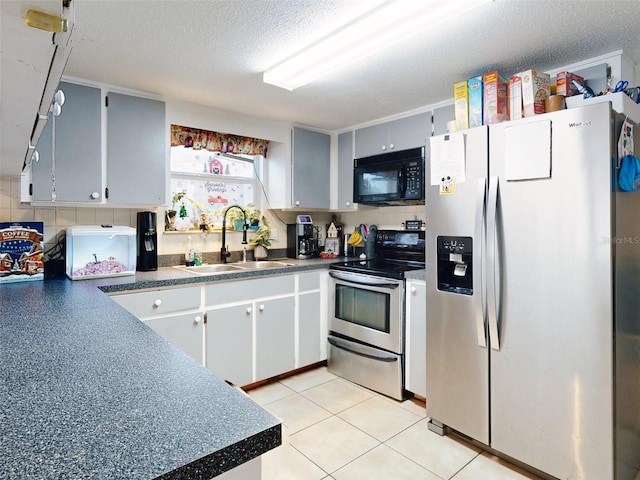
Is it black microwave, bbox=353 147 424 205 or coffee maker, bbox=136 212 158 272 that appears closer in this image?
coffee maker, bbox=136 212 158 272

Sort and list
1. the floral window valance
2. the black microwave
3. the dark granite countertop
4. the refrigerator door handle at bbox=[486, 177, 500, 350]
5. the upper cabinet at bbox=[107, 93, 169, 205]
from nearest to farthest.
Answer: the dark granite countertop
the refrigerator door handle at bbox=[486, 177, 500, 350]
the upper cabinet at bbox=[107, 93, 169, 205]
the black microwave
the floral window valance

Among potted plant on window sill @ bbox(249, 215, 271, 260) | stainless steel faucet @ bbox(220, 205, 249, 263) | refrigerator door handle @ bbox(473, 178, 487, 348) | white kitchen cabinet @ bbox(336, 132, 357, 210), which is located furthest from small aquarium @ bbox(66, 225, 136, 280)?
refrigerator door handle @ bbox(473, 178, 487, 348)

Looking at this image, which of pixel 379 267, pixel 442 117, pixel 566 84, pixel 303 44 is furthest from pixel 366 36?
pixel 379 267

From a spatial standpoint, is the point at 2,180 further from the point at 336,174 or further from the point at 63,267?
the point at 336,174

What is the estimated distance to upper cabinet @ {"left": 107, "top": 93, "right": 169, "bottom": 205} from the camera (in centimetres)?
246

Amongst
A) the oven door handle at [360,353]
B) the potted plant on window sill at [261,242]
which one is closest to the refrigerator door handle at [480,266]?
the oven door handle at [360,353]

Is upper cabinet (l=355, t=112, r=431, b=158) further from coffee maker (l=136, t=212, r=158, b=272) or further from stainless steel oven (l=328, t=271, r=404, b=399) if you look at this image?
coffee maker (l=136, t=212, r=158, b=272)

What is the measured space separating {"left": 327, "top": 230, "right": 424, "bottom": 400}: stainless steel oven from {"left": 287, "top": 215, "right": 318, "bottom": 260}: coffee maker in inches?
18.7

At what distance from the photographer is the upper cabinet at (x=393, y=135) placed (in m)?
2.89

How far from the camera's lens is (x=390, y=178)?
9.96 ft

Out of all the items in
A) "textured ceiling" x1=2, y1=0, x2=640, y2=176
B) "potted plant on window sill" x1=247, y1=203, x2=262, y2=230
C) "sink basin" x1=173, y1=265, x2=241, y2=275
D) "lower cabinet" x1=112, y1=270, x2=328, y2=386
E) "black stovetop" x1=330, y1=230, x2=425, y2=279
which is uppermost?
"textured ceiling" x1=2, y1=0, x2=640, y2=176

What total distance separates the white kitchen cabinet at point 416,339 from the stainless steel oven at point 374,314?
0.04 meters

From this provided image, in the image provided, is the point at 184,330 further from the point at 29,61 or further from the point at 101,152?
the point at 29,61

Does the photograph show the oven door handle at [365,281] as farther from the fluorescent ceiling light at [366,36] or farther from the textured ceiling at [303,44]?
the fluorescent ceiling light at [366,36]
